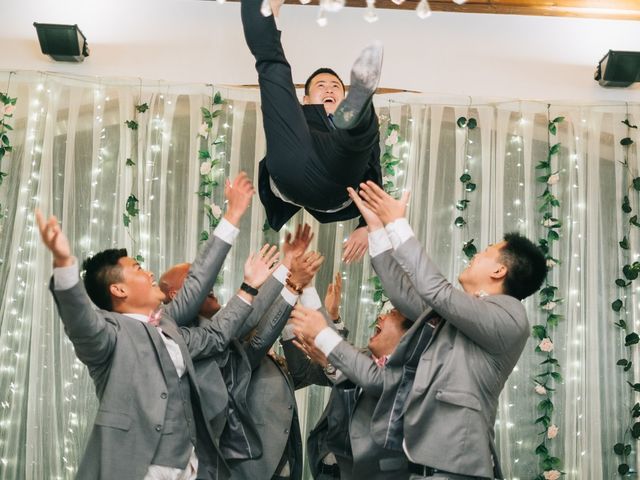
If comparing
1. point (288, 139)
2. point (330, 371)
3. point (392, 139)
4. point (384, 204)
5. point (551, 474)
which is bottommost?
point (551, 474)

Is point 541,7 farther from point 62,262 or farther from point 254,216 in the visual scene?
point 62,262

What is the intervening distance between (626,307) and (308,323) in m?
2.16

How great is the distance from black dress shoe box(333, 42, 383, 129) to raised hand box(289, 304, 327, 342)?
82cm

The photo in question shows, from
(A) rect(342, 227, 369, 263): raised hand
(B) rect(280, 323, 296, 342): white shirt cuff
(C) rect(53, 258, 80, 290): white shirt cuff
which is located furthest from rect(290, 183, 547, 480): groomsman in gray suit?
(C) rect(53, 258, 80, 290): white shirt cuff

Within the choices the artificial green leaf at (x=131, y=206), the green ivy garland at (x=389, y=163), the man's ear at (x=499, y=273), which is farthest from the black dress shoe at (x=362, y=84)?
the artificial green leaf at (x=131, y=206)

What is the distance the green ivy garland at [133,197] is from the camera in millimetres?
4695

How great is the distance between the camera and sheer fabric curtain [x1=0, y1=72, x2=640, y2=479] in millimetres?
4586

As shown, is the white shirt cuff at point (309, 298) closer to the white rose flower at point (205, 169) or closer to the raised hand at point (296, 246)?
the raised hand at point (296, 246)

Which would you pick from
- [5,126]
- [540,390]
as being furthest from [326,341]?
[5,126]

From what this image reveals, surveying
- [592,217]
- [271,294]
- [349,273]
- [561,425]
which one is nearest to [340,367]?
[271,294]

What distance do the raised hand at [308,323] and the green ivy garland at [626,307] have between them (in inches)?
79.6

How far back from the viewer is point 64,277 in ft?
9.03

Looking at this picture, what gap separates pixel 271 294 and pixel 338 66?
173 centimetres

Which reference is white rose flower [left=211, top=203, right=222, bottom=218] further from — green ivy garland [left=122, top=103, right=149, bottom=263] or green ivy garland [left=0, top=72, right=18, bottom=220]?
green ivy garland [left=0, top=72, right=18, bottom=220]
